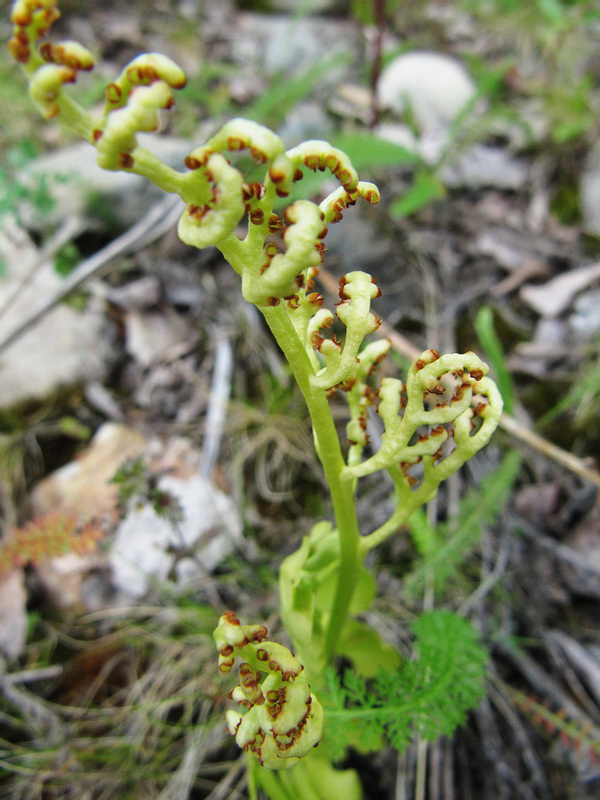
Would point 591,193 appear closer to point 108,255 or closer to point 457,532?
point 457,532

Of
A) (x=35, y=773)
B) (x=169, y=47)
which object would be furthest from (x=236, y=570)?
(x=169, y=47)

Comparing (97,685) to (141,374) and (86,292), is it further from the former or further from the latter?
(86,292)

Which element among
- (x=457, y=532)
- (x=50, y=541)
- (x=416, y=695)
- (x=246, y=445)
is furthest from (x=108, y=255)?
(x=416, y=695)

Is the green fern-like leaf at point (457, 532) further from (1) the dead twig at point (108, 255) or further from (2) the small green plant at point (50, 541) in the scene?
(1) the dead twig at point (108, 255)

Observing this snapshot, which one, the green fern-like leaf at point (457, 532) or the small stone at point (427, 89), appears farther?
the small stone at point (427, 89)

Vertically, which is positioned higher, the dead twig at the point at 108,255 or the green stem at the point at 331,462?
the green stem at the point at 331,462

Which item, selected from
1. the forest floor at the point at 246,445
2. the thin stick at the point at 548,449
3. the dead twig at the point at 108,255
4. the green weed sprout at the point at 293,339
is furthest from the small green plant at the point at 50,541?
the thin stick at the point at 548,449
